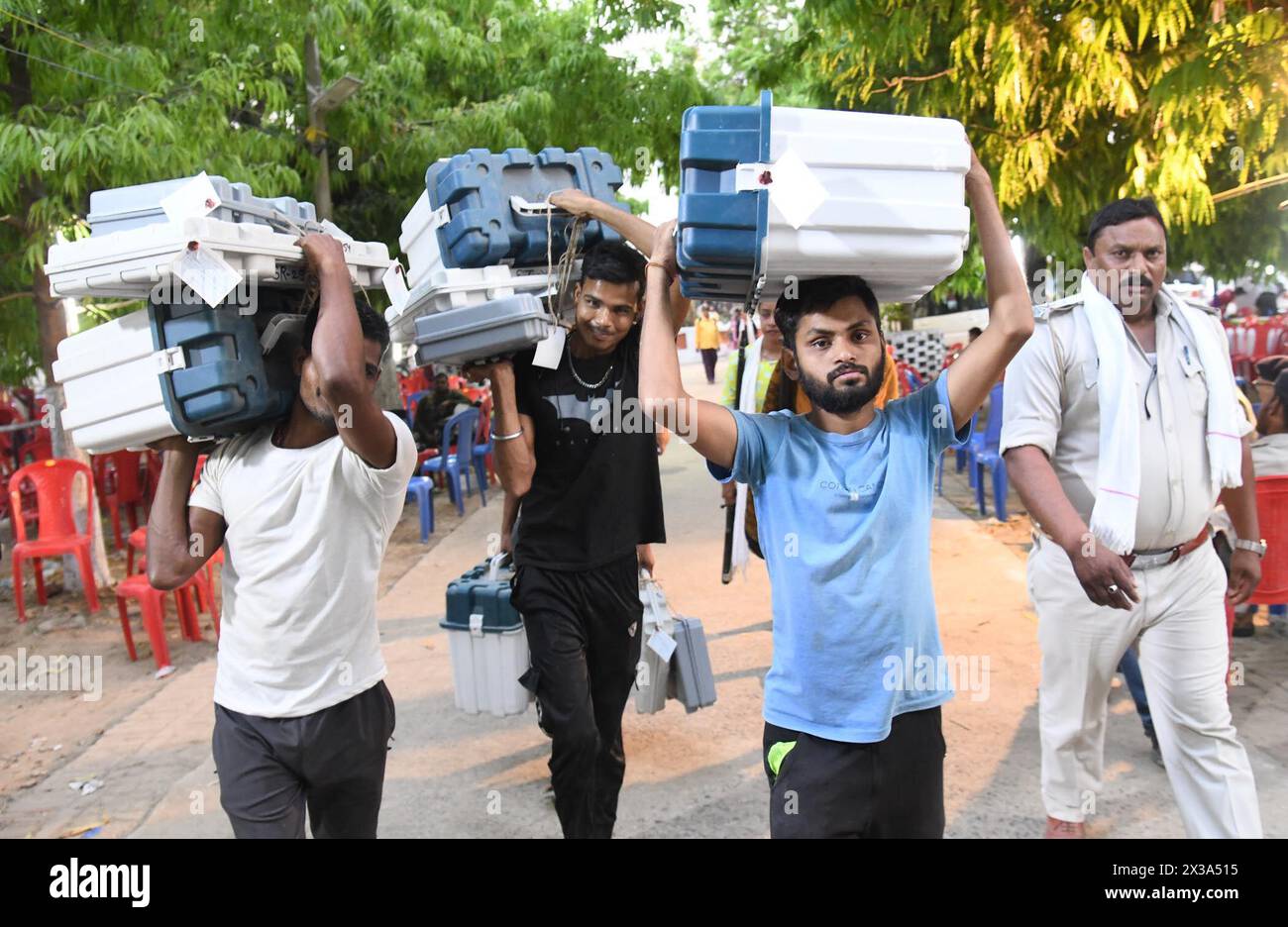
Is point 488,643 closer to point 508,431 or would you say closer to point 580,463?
point 580,463

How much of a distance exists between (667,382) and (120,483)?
26.8 feet

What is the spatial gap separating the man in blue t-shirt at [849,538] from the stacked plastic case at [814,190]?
227 mm

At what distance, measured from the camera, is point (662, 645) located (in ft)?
13.8

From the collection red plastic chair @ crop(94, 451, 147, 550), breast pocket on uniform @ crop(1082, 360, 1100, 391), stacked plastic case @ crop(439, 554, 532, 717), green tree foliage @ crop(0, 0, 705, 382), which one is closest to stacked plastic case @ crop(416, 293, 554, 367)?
stacked plastic case @ crop(439, 554, 532, 717)

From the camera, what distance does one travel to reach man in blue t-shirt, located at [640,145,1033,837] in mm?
2357

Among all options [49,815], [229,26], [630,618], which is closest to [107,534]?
[229,26]

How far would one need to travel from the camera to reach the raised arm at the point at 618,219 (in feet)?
9.91

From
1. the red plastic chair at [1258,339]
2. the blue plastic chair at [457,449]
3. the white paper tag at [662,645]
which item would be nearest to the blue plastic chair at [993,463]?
the red plastic chair at [1258,339]

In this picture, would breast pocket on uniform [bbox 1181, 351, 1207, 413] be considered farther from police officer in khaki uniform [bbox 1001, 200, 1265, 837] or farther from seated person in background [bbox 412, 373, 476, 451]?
seated person in background [bbox 412, 373, 476, 451]

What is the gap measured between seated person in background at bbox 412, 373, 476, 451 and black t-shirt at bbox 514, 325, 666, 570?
25.1 ft

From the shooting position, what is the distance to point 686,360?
1433 inches

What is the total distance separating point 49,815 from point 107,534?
263 inches

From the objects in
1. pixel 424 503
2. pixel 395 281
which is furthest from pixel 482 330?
pixel 424 503
